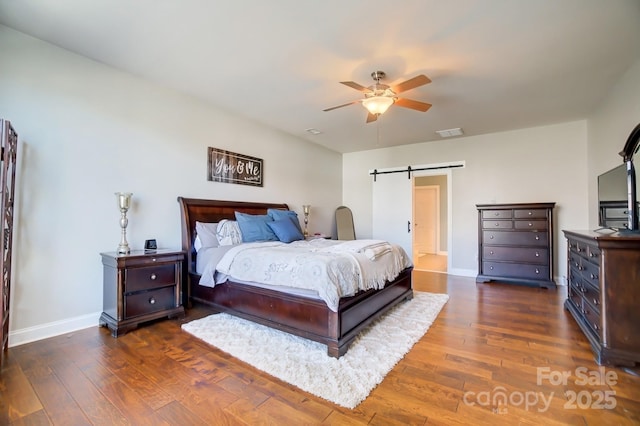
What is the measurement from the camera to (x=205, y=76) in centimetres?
323

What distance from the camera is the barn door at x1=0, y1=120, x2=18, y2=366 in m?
1.93

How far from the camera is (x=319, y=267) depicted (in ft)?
7.72

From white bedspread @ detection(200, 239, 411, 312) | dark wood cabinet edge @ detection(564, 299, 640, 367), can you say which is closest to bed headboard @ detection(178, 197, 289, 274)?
white bedspread @ detection(200, 239, 411, 312)

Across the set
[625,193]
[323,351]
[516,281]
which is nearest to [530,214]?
[516,281]

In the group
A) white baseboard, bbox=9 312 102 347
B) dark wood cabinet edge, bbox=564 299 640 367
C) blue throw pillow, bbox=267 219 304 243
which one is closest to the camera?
dark wood cabinet edge, bbox=564 299 640 367

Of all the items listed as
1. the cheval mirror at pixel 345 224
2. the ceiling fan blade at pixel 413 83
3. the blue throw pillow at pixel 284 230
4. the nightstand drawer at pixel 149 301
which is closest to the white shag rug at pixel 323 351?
the nightstand drawer at pixel 149 301

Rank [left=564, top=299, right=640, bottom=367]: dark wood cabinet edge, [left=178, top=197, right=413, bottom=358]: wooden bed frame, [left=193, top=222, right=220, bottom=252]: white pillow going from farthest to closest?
[left=193, top=222, right=220, bottom=252]: white pillow
[left=178, top=197, right=413, bottom=358]: wooden bed frame
[left=564, top=299, right=640, bottom=367]: dark wood cabinet edge

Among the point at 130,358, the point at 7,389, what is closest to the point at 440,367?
the point at 130,358

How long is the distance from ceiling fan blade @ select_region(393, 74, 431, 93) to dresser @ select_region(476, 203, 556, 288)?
307 cm

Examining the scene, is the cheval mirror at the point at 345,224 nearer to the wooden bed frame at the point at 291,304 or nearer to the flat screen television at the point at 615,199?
the wooden bed frame at the point at 291,304

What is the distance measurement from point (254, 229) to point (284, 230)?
0.41 metres

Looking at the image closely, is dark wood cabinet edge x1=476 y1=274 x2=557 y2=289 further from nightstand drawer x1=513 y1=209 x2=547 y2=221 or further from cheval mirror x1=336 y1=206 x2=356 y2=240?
cheval mirror x1=336 y1=206 x2=356 y2=240

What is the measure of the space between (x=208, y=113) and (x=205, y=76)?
0.84 meters

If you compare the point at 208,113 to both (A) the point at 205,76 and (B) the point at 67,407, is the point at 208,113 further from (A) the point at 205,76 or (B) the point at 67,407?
(B) the point at 67,407
